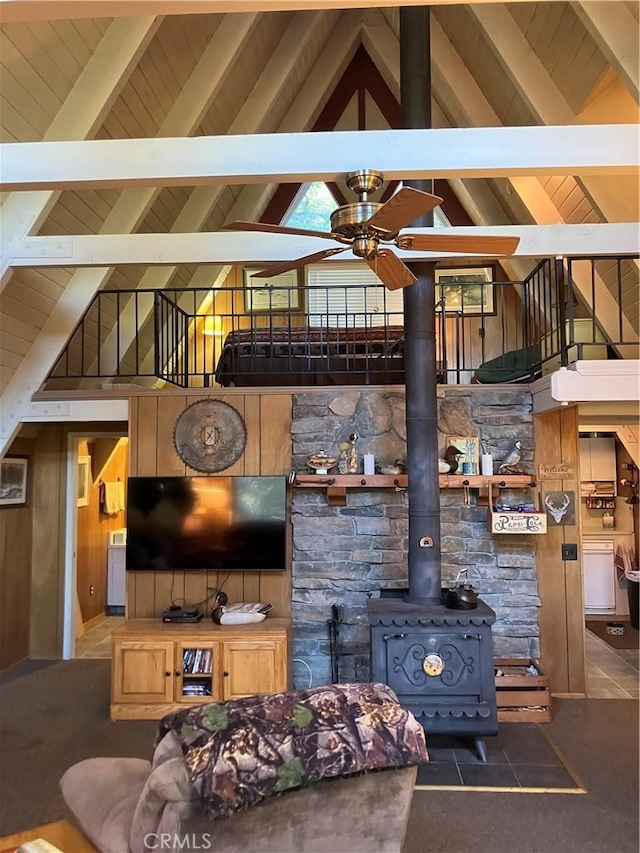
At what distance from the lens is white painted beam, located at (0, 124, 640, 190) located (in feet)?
8.21

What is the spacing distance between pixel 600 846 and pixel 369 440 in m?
2.90

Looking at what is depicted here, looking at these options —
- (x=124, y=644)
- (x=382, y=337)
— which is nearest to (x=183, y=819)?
(x=124, y=644)

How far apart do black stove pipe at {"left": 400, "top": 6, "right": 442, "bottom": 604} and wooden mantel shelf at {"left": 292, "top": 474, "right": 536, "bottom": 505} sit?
0.48m

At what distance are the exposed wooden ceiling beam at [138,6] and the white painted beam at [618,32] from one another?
1779 mm

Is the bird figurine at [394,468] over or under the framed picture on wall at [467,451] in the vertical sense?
under

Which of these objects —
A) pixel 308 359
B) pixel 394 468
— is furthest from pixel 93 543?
pixel 394 468

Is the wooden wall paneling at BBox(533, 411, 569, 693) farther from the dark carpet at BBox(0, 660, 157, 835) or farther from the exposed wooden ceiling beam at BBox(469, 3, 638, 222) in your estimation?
the dark carpet at BBox(0, 660, 157, 835)

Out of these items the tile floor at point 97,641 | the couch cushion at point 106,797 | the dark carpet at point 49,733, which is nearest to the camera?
the couch cushion at point 106,797

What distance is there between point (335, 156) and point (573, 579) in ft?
12.0

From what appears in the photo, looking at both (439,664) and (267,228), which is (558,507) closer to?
(439,664)

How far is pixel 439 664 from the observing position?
355cm

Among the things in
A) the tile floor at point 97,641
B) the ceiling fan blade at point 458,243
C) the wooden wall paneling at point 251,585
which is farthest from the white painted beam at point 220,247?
the tile floor at point 97,641

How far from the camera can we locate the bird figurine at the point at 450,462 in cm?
441

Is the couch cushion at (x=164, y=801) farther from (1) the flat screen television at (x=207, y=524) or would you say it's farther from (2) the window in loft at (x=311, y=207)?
(2) the window in loft at (x=311, y=207)
